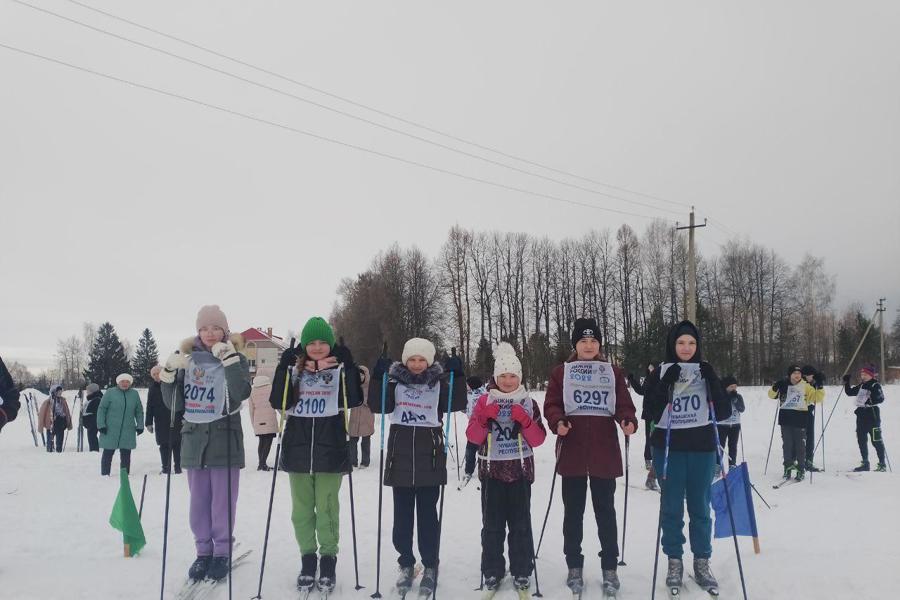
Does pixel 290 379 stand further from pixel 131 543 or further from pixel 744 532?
pixel 744 532

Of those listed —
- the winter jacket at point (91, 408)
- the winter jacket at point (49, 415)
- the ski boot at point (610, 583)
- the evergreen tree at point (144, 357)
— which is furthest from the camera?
the evergreen tree at point (144, 357)

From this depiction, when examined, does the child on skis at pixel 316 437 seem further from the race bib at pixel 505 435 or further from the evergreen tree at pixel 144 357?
the evergreen tree at pixel 144 357

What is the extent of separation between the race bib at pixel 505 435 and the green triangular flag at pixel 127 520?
3.35 m

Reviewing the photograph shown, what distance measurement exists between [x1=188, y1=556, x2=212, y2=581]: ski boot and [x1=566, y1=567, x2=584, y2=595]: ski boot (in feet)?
9.60

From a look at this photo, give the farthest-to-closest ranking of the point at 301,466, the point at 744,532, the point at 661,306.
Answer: the point at 661,306 → the point at 744,532 → the point at 301,466

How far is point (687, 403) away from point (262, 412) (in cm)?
858

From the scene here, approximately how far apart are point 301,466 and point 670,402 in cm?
307

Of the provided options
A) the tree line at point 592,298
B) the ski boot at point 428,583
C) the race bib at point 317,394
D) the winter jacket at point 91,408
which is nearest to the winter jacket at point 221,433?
the race bib at point 317,394

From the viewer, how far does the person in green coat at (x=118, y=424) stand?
10500 mm

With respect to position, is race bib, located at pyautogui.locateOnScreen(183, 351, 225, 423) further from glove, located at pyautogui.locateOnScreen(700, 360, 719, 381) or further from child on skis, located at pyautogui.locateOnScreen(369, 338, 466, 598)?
glove, located at pyautogui.locateOnScreen(700, 360, 719, 381)

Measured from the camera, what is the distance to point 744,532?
5.02 meters

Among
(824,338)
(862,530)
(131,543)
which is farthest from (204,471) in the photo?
(824,338)

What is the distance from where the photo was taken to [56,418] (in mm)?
16516

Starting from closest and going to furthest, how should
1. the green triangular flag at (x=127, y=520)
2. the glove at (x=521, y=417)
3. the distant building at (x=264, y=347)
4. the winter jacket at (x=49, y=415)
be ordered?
1. the glove at (x=521, y=417)
2. the green triangular flag at (x=127, y=520)
3. the winter jacket at (x=49, y=415)
4. the distant building at (x=264, y=347)
